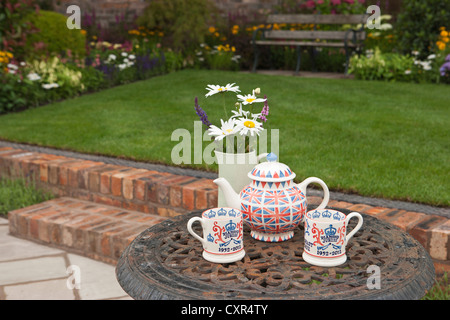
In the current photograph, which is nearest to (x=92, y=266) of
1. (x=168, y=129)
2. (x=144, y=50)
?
(x=168, y=129)

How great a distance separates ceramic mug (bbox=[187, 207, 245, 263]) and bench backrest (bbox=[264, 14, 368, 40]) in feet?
21.5

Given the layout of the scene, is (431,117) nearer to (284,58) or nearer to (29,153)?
(29,153)

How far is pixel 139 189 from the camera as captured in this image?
126 inches

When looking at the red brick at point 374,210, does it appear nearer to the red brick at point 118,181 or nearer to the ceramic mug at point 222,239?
the ceramic mug at point 222,239

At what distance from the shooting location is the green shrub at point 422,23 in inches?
268

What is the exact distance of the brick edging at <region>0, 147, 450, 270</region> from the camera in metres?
2.31

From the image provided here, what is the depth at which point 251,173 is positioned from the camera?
5.43 feet

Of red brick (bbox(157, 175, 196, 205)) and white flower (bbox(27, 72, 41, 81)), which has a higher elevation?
white flower (bbox(27, 72, 41, 81))

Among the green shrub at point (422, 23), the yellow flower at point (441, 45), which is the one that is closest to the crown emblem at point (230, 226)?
the yellow flower at point (441, 45)

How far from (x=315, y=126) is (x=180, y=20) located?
490cm

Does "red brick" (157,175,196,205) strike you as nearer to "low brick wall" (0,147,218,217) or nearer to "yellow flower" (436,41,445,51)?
"low brick wall" (0,147,218,217)

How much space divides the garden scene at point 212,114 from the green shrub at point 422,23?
18 millimetres

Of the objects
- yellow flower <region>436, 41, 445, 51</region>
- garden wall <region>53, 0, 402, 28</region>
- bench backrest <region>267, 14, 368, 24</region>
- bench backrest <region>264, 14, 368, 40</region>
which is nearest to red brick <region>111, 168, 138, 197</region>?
yellow flower <region>436, 41, 445, 51</region>

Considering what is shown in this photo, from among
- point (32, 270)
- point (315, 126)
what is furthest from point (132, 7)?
point (32, 270)
